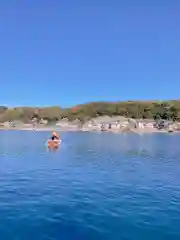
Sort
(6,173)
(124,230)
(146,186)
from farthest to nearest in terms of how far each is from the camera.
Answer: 1. (6,173)
2. (146,186)
3. (124,230)

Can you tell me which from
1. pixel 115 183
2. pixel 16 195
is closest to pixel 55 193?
pixel 16 195

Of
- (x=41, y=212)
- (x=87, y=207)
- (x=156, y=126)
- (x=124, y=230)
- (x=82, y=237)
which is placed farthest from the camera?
(x=156, y=126)

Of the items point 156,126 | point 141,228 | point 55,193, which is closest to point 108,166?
point 55,193

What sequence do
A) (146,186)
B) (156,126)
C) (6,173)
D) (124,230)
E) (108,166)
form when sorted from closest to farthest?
(124,230), (146,186), (6,173), (108,166), (156,126)

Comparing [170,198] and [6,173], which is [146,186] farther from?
[6,173]

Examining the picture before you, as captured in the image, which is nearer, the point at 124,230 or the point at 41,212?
the point at 124,230

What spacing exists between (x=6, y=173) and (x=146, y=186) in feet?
48.8

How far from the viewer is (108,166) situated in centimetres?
4097

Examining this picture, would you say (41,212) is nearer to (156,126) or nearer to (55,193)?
(55,193)

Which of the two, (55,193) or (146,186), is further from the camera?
(146,186)

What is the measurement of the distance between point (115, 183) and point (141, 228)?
12.2m

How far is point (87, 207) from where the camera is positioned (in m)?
21.0

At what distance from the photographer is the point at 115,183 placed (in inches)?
1157

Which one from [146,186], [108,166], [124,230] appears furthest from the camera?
[108,166]
